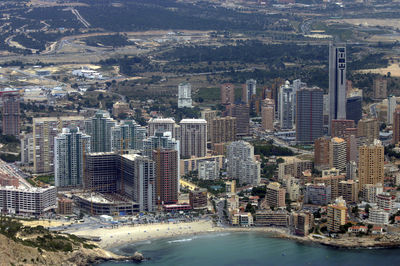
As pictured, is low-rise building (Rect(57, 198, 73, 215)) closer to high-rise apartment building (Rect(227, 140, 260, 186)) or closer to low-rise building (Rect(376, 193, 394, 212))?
high-rise apartment building (Rect(227, 140, 260, 186))

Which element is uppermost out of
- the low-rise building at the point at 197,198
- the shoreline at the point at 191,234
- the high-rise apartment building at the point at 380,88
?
the high-rise apartment building at the point at 380,88

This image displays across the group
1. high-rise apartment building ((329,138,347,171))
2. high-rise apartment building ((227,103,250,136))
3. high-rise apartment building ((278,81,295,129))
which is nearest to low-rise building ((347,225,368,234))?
high-rise apartment building ((329,138,347,171))

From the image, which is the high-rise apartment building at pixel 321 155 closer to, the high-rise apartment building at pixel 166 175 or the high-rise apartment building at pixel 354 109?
the high-rise apartment building at pixel 166 175

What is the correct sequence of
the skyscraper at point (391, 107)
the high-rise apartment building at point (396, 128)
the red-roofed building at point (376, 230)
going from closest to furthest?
the red-roofed building at point (376, 230), the high-rise apartment building at point (396, 128), the skyscraper at point (391, 107)

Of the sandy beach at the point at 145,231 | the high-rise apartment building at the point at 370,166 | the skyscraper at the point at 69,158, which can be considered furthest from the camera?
the skyscraper at the point at 69,158

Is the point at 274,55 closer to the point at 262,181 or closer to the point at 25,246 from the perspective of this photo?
the point at 262,181

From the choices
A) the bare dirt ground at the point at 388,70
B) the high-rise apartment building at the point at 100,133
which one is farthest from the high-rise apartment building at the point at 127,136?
the bare dirt ground at the point at 388,70
